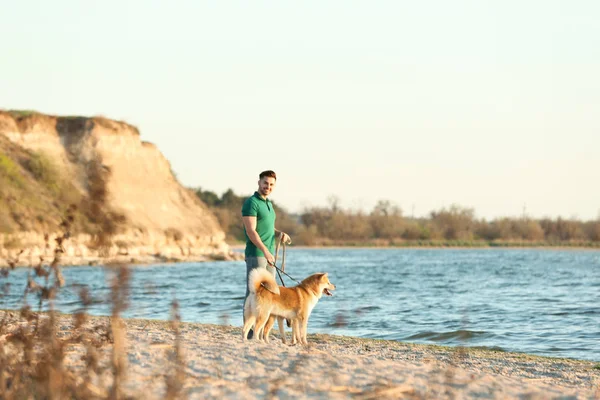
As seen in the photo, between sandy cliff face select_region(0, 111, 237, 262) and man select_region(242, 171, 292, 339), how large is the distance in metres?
45.6

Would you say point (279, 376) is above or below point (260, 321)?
below

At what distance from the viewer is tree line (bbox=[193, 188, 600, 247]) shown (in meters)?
99.8

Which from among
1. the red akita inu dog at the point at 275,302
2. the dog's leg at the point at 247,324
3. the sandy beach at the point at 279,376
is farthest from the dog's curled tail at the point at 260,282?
the sandy beach at the point at 279,376

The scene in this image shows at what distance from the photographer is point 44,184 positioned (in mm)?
57031

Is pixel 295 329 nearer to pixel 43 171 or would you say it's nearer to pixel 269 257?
pixel 269 257

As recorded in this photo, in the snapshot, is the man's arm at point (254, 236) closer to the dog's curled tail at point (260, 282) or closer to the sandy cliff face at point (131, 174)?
the dog's curled tail at point (260, 282)

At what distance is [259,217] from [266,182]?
460mm

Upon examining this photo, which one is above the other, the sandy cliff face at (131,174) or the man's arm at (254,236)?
the sandy cliff face at (131,174)

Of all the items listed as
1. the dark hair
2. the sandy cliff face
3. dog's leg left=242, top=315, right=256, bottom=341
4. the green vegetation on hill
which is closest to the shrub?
the green vegetation on hill

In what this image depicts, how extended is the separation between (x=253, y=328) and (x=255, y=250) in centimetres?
103

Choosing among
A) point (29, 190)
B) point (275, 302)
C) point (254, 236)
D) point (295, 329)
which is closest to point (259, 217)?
point (254, 236)

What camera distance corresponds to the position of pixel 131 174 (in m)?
61.6

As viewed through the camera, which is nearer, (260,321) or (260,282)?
(260,282)

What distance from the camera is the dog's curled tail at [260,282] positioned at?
31.4 ft
